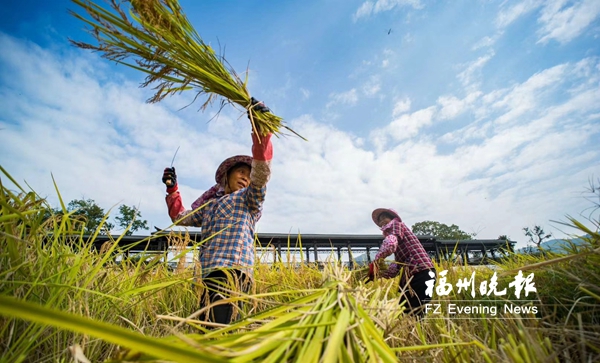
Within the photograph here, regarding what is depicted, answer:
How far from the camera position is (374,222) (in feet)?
14.3

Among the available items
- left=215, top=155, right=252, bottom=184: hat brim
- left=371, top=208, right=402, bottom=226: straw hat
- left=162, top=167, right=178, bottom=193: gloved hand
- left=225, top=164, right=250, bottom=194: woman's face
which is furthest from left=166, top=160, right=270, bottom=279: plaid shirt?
left=371, top=208, right=402, bottom=226: straw hat

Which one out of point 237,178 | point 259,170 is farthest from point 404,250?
point 259,170

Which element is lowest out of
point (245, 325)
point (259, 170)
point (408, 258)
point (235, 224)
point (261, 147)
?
point (245, 325)

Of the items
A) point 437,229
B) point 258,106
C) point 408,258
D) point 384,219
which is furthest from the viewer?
point 437,229

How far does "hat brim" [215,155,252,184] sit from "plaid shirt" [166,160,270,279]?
1.43 ft

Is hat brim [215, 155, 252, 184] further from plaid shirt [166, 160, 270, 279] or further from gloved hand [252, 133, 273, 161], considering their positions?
gloved hand [252, 133, 273, 161]

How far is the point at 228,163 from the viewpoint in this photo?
260 centimetres

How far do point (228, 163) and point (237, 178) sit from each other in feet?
0.69

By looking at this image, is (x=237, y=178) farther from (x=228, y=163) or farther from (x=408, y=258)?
(x=408, y=258)

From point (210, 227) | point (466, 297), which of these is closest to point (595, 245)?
point (466, 297)

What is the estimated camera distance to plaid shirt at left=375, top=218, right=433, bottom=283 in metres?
3.20

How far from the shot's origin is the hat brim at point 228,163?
252 cm

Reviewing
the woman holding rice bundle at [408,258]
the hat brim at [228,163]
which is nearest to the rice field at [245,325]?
the hat brim at [228,163]

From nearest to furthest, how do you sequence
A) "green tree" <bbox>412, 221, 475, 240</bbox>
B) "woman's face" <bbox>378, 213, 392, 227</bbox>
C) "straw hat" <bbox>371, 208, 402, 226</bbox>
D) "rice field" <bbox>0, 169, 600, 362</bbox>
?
"rice field" <bbox>0, 169, 600, 362</bbox> → "straw hat" <bbox>371, 208, 402, 226</bbox> → "woman's face" <bbox>378, 213, 392, 227</bbox> → "green tree" <bbox>412, 221, 475, 240</bbox>
